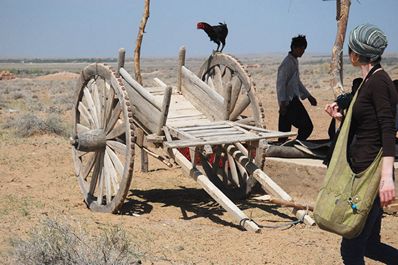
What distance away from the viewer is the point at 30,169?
832cm

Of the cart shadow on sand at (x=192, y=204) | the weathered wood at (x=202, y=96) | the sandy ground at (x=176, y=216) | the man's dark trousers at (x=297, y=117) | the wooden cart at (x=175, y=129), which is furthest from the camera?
the man's dark trousers at (x=297, y=117)

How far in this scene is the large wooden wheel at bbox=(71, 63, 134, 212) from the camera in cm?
547

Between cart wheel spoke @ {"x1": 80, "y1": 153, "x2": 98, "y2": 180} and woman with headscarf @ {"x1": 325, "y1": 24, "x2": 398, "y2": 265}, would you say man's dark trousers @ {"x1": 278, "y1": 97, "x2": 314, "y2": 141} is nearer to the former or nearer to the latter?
cart wheel spoke @ {"x1": 80, "y1": 153, "x2": 98, "y2": 180}

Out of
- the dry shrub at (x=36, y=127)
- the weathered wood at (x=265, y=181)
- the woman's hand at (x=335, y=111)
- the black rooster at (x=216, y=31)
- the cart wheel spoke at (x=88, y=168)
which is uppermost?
the black rooster at (x=216, y=31)

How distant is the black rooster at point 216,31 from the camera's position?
675cm

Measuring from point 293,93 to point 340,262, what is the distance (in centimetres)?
317

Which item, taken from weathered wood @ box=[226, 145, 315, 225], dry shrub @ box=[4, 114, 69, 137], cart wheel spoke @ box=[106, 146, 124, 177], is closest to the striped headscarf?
weathered wood @ box=[226, 145, 315, 225]

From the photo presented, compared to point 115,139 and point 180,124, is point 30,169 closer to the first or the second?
point 115,139

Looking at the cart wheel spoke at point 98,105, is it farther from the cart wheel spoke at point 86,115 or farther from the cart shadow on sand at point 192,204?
the cart shadow on sand at point 192,204

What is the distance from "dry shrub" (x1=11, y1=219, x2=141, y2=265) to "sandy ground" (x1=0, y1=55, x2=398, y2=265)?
20 cm

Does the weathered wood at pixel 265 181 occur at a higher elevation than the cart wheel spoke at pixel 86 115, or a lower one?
lower

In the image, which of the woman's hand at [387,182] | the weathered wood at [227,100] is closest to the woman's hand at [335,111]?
the woman's hand at [387,182]

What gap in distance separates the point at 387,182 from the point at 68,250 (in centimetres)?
217

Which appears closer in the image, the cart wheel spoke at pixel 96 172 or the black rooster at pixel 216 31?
the cart wheel spoke at pixel 96 172
